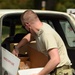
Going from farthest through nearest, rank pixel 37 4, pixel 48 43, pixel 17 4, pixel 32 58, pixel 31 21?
pixel 17 4, pixel 37 4, pixel 32 58, pixel 31 21, pixel 48 43

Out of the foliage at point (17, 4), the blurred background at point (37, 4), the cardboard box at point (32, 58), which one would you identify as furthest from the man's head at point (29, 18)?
the foliage at point (17, 4)

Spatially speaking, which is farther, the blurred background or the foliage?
the foliage

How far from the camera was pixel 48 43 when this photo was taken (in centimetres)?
413

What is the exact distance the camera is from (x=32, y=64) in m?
4.92

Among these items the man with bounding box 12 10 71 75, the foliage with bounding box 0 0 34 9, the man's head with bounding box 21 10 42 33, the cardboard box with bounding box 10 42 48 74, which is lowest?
the foliage with bounding box 0 0 34 9

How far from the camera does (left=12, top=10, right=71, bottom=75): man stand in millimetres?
4090

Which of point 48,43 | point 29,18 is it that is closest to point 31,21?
point 29,18

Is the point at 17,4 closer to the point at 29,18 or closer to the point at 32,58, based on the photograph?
the point at 32,58

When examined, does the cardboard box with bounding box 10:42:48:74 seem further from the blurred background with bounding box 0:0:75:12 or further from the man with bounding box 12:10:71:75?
the blurred background with bounding box 0:0:75:12

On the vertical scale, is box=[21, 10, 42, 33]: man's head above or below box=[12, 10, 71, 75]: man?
above

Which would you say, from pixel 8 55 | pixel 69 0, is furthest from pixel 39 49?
pixel 69 0

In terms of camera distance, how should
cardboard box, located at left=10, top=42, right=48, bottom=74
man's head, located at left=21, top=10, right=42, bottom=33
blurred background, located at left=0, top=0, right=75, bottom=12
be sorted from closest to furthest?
man's head, located at left=21, top=10, right=42, bottom=33 → cardboard box, located at left=10, top=42, right=48, bottom=74 → blurred background, located at left=0, top=0, right=75, bottom=12

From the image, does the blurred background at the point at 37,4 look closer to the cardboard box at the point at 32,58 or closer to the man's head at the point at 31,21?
the cardboard box at the point at 32,58

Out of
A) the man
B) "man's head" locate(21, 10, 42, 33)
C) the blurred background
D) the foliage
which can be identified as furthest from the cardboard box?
the foliage
